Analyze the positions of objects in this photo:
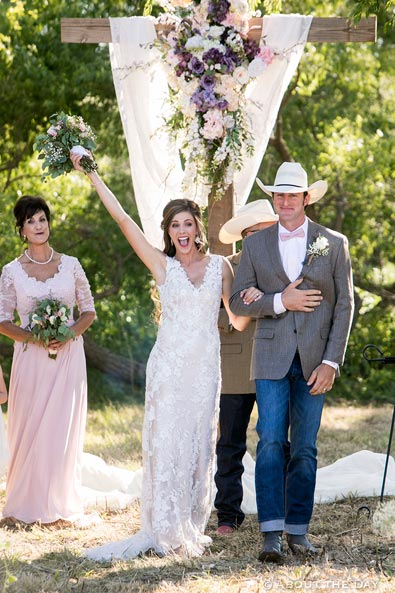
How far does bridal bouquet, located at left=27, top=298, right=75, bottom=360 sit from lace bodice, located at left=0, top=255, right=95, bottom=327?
13 cm

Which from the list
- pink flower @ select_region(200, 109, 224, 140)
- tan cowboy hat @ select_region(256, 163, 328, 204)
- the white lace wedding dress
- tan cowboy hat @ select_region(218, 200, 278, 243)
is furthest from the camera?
pink flower @ select_region(200, 109, 224, 140)

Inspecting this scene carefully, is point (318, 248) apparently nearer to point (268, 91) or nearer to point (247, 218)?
point (247, 218)

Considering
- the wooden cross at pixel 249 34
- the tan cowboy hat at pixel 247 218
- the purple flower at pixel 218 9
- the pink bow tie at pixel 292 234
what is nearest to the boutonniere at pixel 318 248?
the pink bow tie at pixel 292 234

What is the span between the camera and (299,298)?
213 inches

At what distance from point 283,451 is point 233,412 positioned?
0.94 meters

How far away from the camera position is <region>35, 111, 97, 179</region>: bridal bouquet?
601 cm

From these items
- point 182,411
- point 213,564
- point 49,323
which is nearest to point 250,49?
point 49,323

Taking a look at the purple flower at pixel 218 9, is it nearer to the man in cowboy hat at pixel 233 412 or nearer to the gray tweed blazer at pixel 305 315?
the man in cowboy hat at pixel 233 412

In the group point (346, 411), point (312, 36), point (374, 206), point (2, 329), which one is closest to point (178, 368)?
point (2, 329)

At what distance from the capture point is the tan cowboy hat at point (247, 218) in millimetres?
6484

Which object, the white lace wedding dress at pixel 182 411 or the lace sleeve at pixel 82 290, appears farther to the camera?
the lace sleeve at pixel 82 290

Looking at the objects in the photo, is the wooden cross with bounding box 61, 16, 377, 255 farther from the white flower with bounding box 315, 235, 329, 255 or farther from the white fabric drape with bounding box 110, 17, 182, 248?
the white flower with bounding box 315, 235, 329, 255

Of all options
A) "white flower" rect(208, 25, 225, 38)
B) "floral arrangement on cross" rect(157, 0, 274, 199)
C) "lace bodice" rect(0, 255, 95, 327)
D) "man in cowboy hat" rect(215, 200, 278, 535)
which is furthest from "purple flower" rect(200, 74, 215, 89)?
"lace bodice" rect(0, 255, 95, 327)

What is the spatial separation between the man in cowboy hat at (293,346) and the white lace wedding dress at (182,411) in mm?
306
